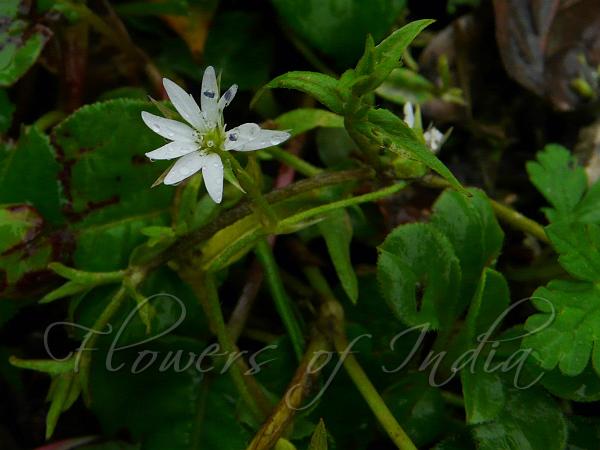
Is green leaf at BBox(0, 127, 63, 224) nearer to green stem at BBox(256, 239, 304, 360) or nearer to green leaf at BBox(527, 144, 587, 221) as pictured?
green stem at BBox(256, 239, 304, 360)

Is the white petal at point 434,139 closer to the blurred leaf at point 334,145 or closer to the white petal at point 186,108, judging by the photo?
the blurred leaf at point 334,145

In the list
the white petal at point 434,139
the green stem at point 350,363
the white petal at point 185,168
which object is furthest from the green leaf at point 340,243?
the white petal at point 185,168

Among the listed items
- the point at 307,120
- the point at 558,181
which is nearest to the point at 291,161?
the point at 307,120

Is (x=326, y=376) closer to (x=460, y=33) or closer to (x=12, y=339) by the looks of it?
(x=12, y=339)

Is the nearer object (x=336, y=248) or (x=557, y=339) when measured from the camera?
(x=557, y=339)

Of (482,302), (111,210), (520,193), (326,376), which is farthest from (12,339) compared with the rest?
(520,193)

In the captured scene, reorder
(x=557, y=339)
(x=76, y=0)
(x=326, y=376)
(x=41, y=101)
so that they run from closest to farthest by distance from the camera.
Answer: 1. (x=557, y=339)
2. (x=326, y=376)
3. (x=76, y=0)
4. (x=41, y=101)
